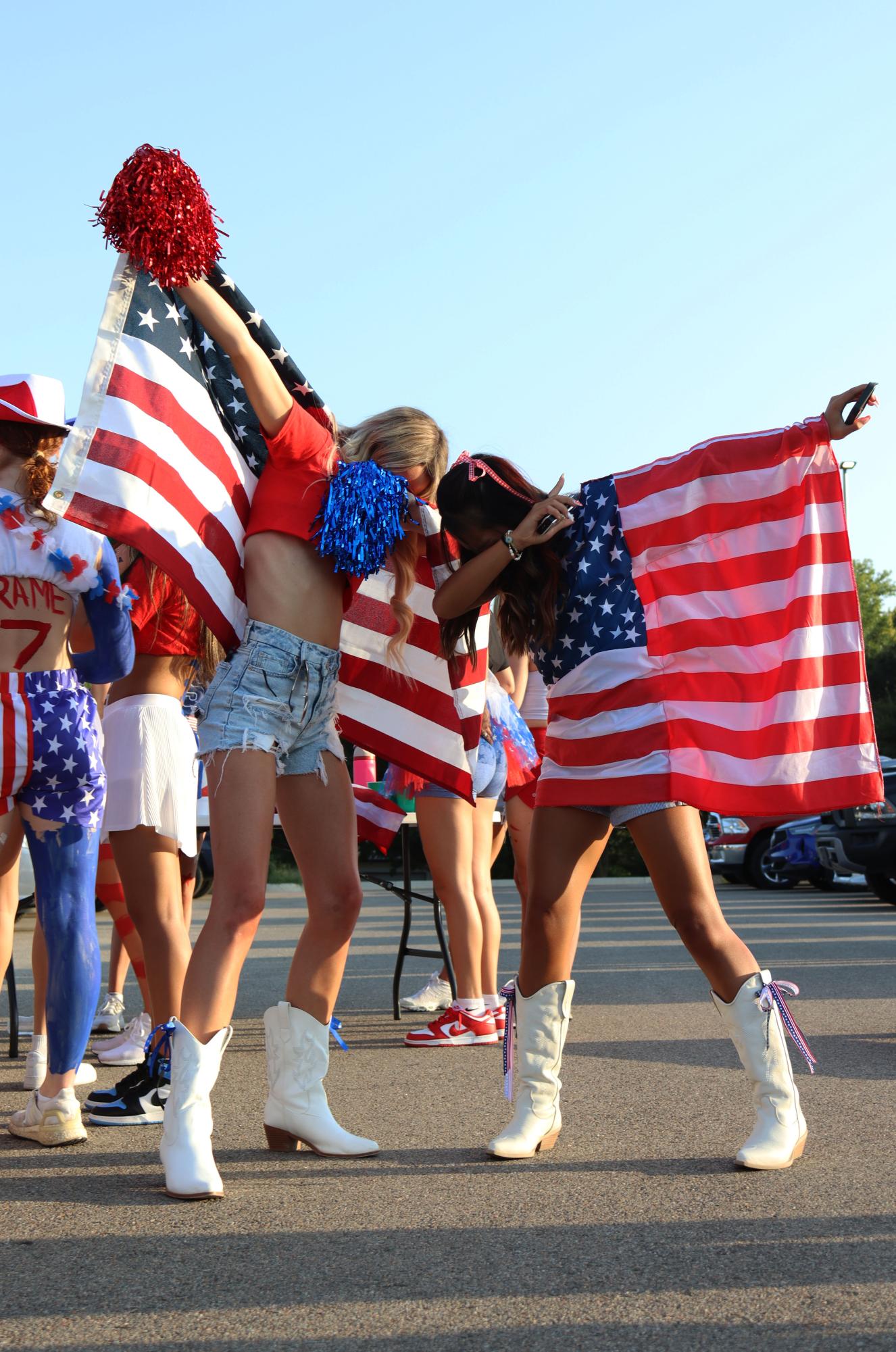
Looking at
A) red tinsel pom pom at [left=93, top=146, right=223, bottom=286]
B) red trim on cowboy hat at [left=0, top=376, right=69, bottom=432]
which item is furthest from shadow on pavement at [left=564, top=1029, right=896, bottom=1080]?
Answer: red tinsel pom pom at [left=93, top=146, right=223, bottom=286]

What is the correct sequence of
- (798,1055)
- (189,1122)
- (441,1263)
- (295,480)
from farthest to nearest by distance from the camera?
(798,1055), (295,480), (189,1122), (441,1263)

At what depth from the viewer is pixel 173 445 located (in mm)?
3879

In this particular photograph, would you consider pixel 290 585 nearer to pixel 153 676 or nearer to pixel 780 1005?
pixel 153 676

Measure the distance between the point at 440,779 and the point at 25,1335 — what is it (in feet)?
8.00

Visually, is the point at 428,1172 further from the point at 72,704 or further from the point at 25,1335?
the point at 72,704

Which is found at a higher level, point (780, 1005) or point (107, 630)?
point (107, 630)

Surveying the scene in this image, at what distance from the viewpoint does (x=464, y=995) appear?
6047 mm

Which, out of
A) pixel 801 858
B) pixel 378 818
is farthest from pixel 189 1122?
pixel 801 858

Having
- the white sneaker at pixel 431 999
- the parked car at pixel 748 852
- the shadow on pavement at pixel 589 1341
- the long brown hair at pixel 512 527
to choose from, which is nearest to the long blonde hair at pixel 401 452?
the long brown hair at pixel 512 527

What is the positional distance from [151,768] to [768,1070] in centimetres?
237

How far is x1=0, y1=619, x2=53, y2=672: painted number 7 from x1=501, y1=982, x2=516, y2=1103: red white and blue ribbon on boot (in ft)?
5.66

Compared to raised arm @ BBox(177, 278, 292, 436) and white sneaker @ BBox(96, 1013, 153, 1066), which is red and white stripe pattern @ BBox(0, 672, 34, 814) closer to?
raised arm @ BBox(177, 278, 292, 436)

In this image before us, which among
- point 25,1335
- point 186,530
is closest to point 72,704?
point 186,530

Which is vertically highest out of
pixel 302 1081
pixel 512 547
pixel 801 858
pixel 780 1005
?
pixel 512 547
